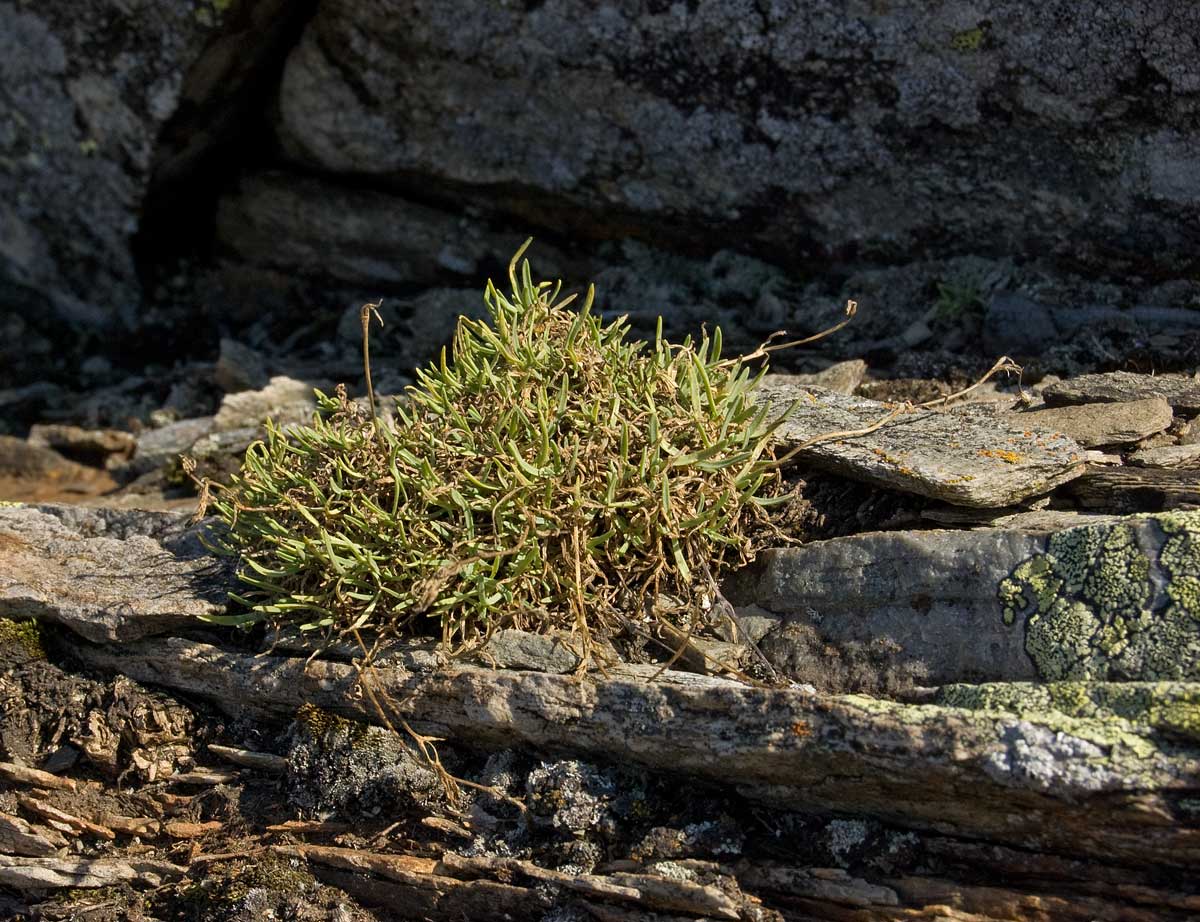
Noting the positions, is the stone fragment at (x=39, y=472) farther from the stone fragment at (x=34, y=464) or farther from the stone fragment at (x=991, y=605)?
the stone fragment at (x=991, y=605)

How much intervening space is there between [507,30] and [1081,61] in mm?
2751

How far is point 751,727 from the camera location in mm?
3279

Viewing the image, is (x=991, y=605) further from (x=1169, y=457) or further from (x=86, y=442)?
(x=86, y=442)

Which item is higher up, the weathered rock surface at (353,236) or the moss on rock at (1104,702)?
the weathered rock surface at (353,236)

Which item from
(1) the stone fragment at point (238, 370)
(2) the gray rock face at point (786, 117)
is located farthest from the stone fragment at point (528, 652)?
(1) the stone fragment at point (238, 370)

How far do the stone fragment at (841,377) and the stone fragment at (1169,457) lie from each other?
4.17 ft

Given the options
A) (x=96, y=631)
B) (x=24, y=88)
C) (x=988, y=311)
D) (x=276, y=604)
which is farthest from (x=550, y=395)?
(x=24, y=88)

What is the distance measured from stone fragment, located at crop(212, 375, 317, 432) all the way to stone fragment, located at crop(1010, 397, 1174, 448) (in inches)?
134

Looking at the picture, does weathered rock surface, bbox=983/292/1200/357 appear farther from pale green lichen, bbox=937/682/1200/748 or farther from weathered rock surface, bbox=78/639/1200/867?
weathered rock surface, bbox=78/639/1200/867

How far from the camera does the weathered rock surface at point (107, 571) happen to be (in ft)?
13.3

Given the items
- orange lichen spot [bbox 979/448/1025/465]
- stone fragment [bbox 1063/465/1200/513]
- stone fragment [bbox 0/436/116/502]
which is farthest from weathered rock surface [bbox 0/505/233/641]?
stone fragment [bbox 1063/465/1200/513]

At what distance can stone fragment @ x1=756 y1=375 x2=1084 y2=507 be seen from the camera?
374 centimetres

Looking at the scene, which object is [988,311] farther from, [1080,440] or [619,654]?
[619,654]

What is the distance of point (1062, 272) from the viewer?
17.6 feet
